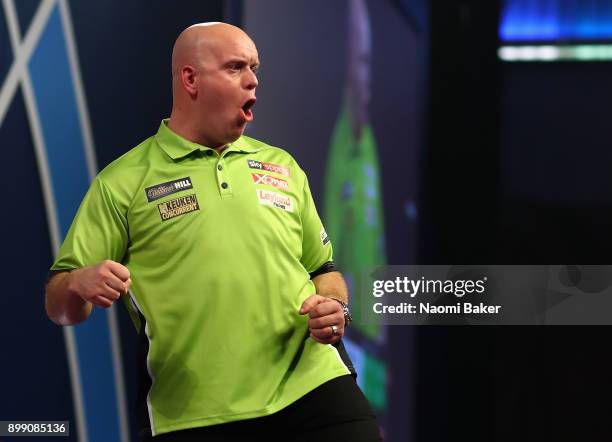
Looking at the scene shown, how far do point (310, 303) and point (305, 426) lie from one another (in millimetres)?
296

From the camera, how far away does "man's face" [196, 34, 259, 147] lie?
8.38 ft

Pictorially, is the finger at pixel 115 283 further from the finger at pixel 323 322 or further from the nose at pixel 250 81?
the nose at pixel 250 81

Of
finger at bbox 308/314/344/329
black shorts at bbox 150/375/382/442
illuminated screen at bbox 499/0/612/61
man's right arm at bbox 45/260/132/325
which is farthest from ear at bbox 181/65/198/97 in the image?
illuminated screen at bbox 499/0/612/61

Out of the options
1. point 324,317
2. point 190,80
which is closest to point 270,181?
point 190,80

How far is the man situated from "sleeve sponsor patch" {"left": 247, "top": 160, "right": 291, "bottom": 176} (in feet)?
0.07

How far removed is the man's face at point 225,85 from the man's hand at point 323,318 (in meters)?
0.50

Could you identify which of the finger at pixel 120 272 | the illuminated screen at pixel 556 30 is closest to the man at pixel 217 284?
the finger at pixel 120 272

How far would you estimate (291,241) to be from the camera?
8.37 feet

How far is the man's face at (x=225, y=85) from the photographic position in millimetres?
2553

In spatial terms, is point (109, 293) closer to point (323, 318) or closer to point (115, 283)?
point (115, 283)

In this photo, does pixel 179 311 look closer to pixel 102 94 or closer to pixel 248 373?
pixel 248 373

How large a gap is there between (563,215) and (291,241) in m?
1.48

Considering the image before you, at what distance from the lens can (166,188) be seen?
2.49m

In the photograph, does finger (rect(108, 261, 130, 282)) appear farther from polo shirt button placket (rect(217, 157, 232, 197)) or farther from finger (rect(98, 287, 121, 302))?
polo shirt button placket (rect(217, 157, 232, 197))
